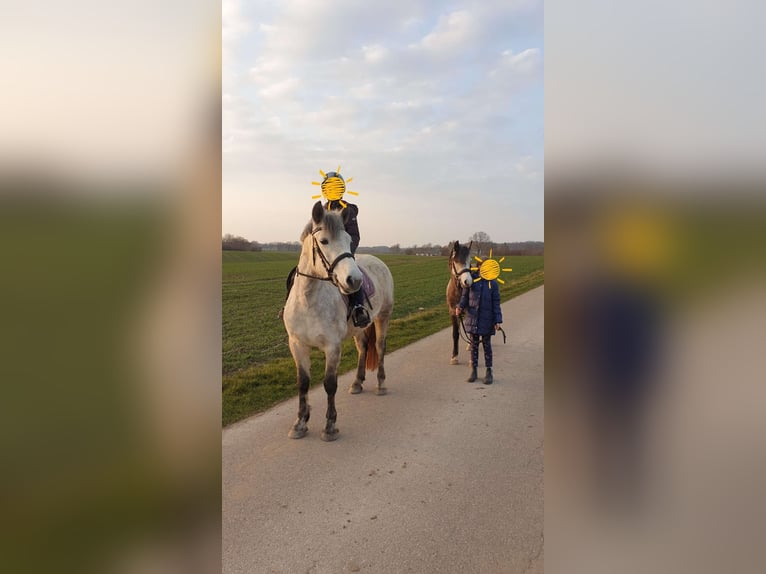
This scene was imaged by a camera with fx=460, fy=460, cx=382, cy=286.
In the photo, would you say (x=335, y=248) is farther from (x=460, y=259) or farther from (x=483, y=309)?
(x=460, y=259)

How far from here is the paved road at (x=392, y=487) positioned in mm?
2916

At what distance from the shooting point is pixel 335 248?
4.24 metres

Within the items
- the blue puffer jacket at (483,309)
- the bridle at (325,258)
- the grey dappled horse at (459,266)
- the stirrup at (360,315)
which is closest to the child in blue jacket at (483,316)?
the blue puffer jacket at (483,309)

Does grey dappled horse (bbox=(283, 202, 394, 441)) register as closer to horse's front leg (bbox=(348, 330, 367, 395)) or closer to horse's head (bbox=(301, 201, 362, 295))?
horse's head (bbox=(301, 201, 362, 295))

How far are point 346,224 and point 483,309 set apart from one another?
270 centimetres

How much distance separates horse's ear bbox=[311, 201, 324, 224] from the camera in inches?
163
